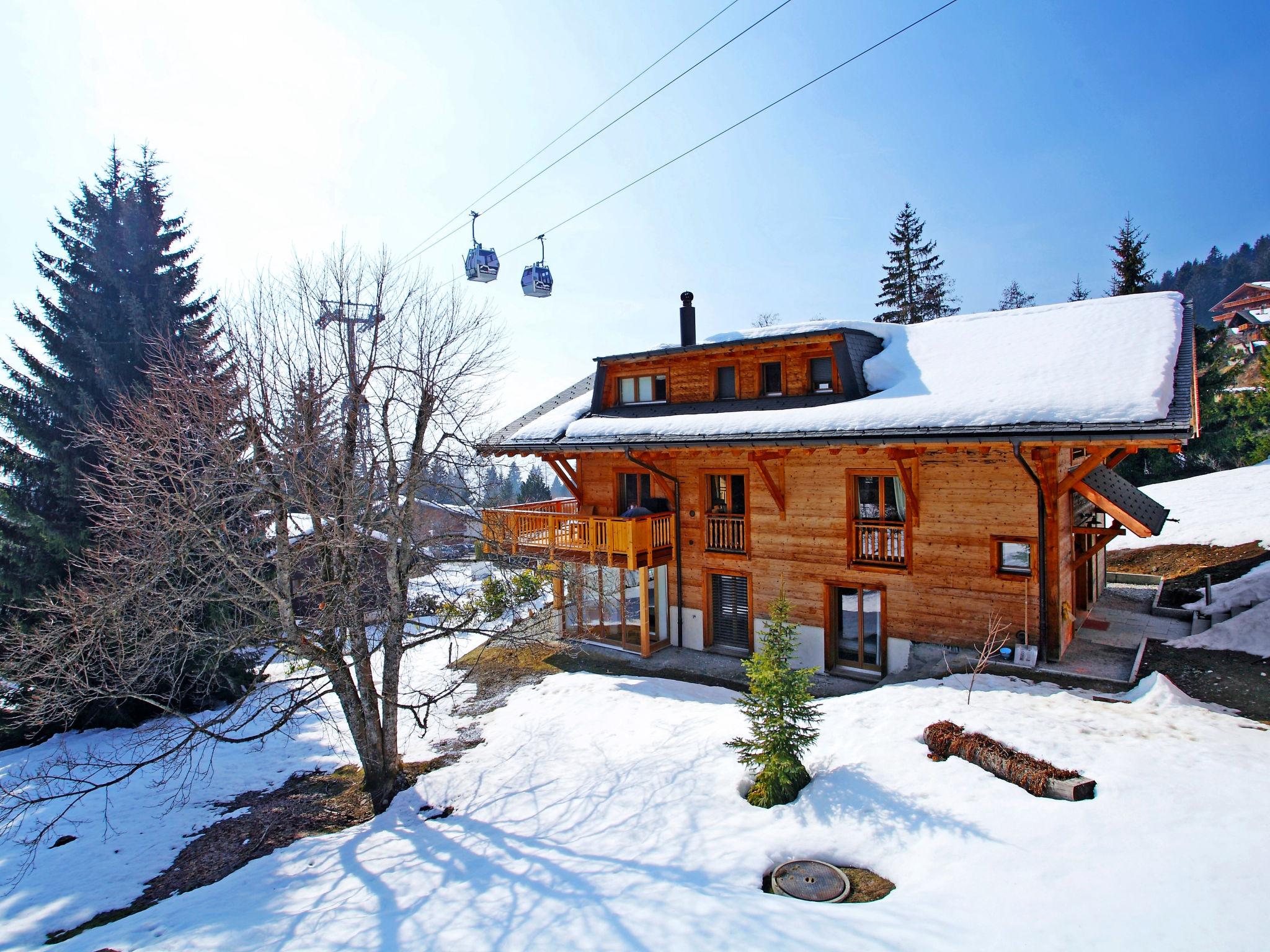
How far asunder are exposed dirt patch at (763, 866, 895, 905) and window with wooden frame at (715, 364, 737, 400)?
457 inches

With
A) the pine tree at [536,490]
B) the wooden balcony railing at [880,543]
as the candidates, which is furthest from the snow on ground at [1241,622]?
the pine tree at [536,490]

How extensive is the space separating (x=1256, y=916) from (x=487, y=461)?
33.7 ft

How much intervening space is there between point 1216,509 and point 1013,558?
60.5ft

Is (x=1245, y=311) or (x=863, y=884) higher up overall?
(x=1245, y=311)

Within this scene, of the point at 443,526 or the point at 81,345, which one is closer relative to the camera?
the point at 443,526

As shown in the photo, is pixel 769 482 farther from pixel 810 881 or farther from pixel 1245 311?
pixel 1245 311

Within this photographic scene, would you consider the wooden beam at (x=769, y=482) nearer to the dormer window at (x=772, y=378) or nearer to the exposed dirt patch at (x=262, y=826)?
the dormer window at (x=772, y=378)

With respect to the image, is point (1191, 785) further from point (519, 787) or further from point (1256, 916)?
point (519, 787)

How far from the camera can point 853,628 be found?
45.2 ft

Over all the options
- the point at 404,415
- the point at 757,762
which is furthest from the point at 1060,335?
the point at 404,415

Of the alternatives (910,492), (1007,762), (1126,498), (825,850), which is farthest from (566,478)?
(1126,498)

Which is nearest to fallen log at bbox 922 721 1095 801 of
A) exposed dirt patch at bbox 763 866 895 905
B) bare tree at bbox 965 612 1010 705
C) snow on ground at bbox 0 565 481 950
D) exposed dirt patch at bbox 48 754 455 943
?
exposed dirt patch at bbox 763 866 895 905

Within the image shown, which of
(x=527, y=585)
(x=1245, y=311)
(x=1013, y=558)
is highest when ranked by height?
(x=1245, y=311)

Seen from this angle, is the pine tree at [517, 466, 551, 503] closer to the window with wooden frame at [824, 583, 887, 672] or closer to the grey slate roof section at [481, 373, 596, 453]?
the grey slate roof section at [481, 373, 596, 453]
